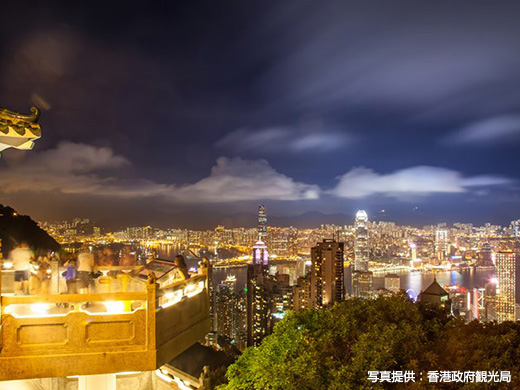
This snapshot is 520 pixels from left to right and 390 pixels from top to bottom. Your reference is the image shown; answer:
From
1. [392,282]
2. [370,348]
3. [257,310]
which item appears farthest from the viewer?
[392,282]

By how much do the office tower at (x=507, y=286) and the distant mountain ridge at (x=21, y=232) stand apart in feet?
122

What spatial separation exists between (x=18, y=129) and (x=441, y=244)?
79261 mm

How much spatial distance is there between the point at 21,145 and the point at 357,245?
7196 cm

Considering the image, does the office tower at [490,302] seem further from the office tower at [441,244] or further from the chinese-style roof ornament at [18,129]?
the chinese-style roof ornament at [18,129]

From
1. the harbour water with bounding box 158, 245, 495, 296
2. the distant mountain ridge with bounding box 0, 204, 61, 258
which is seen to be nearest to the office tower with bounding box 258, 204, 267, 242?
the harbour water with bounding box 158, 245, 495, 296

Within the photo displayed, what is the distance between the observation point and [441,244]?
2884 inches

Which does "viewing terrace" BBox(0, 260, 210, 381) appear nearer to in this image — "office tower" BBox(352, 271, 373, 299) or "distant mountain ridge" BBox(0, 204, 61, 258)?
"distant mountain ridge" BBox(0, 204, 61, 258)

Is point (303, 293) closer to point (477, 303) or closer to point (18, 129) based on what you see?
point (477, 303)

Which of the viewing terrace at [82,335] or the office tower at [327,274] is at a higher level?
the viewing terrace at [82,335]

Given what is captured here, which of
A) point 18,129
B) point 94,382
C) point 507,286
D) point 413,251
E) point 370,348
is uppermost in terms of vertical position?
point 18,129

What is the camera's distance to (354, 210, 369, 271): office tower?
214 ft

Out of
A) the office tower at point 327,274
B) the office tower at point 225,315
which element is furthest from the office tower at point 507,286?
the office tower at point 225,315

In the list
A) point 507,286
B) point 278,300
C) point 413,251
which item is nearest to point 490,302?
point 507,286

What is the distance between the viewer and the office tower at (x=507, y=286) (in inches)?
1442
